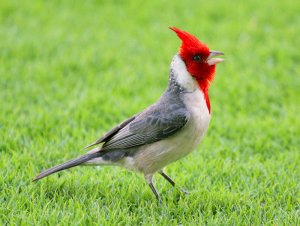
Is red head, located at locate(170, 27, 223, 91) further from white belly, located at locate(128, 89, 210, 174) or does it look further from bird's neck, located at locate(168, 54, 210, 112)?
white belly, located at locate(128, 89, 210, 174)

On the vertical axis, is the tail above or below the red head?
below

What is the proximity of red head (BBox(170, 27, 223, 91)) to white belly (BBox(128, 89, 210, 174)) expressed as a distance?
0.51 feet

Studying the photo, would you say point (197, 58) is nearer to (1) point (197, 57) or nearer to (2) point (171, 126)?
(1) point (197, 57)

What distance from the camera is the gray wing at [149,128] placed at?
206 inches

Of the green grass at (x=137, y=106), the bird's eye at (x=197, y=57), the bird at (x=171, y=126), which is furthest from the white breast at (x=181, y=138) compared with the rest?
the green grass at (x=137, y=106)

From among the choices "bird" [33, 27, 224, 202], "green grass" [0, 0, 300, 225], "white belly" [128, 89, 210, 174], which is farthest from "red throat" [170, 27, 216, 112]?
"green grass" [0, 0, 300, 225]

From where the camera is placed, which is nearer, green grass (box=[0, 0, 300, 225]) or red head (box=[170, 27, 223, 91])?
green grass (box=[0, 0, 300, 225])

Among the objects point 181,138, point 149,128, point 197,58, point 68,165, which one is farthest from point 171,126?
point 68,165

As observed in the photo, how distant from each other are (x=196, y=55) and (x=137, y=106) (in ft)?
7.16

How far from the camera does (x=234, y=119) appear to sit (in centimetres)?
724

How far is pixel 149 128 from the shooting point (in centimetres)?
539

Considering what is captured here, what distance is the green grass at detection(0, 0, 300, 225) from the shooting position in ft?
16.8

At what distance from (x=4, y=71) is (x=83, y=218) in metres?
3.97

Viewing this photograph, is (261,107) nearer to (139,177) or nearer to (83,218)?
(139,177)
